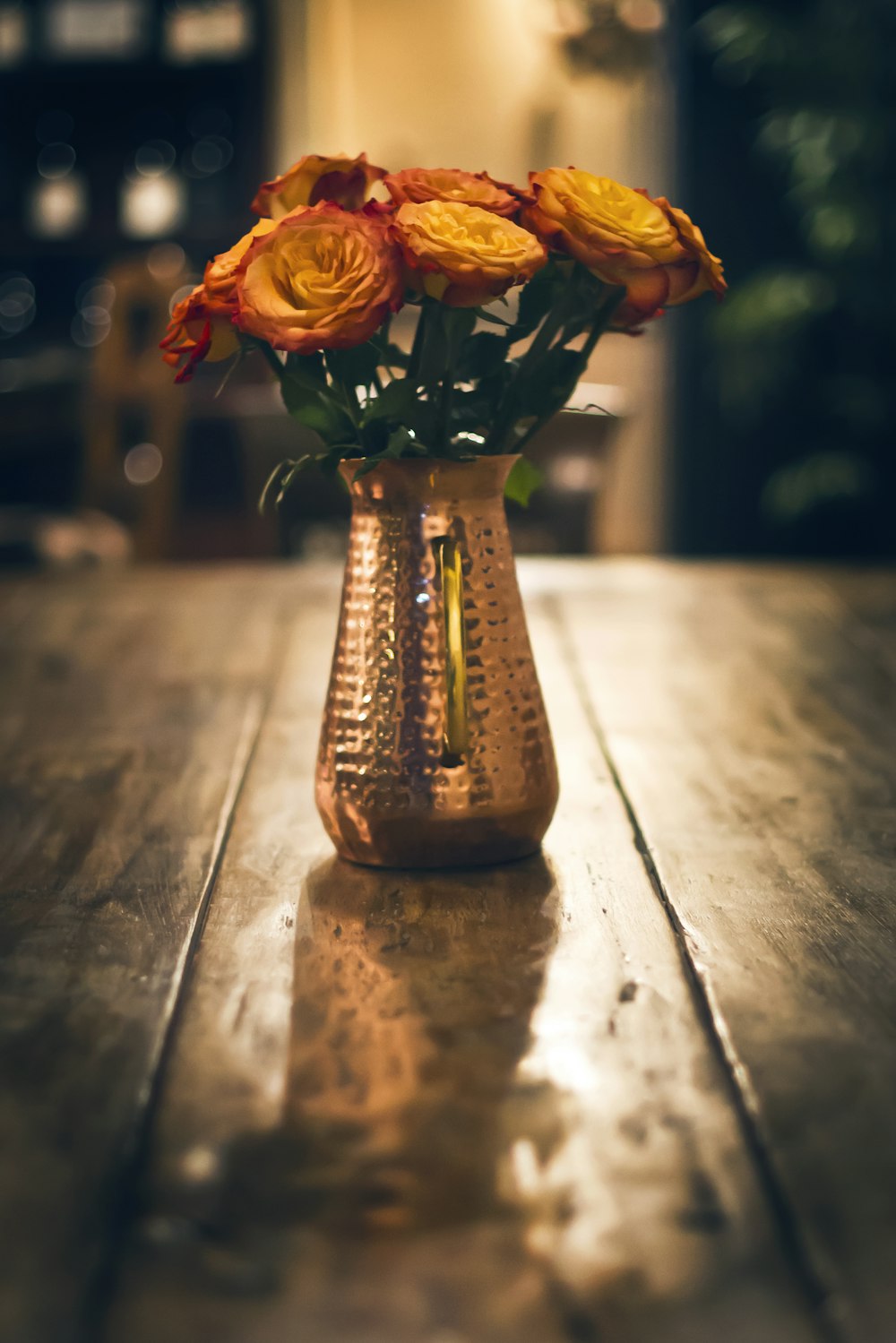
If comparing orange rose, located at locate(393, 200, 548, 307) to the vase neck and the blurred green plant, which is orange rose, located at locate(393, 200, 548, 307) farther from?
the blurred green plant

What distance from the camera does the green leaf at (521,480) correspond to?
2.31ft

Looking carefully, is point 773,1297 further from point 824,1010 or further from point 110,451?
point 110,451

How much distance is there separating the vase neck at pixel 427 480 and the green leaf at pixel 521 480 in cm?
3

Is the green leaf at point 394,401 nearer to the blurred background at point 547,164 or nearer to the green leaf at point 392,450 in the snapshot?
the green leaf at point 392,450

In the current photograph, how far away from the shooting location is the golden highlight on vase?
569 millimetres

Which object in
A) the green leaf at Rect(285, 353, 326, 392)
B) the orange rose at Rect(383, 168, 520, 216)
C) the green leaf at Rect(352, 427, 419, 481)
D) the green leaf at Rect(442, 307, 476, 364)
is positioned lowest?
the green leaf at Rect(352, 427, 419, 481)

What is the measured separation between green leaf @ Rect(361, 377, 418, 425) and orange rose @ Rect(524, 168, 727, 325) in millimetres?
92

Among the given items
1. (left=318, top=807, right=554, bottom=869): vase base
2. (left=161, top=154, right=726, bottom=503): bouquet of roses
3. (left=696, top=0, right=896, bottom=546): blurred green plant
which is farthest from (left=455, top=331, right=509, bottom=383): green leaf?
(left=696, top=0, right=896, bottom=546): blurred green plant

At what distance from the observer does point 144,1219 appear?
1.27 ft

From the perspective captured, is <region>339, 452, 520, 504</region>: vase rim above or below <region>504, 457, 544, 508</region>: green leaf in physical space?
above

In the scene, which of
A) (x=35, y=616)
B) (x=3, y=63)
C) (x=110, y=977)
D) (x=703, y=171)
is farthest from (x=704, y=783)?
(x=3, y=63)

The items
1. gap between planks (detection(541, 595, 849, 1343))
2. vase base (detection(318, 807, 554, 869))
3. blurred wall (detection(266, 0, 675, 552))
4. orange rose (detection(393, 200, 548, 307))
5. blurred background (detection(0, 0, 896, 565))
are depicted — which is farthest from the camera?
blurred wall (detection(266, 0, 675, 552))

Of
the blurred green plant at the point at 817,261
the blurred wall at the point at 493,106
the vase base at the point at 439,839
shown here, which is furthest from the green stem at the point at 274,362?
the blurred wall at the point at 493,106

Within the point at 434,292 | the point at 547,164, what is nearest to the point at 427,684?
the point at 434,292
